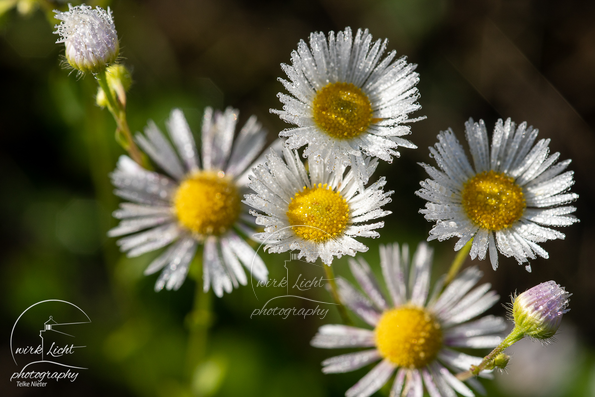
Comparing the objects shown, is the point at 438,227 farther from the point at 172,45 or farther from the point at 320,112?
the point at 172,45

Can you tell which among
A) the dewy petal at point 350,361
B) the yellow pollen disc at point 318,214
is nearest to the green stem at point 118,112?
the yellow pollen disc at point 318,214

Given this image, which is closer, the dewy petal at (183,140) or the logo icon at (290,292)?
the dewy petal at (183,140)

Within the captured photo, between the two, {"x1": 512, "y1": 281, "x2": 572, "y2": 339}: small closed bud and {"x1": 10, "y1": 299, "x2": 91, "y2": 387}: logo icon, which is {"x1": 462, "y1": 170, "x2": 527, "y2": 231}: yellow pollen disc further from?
{"x1": 10, "y1": 299, "x2": 91, "y2": 387}: logo icon

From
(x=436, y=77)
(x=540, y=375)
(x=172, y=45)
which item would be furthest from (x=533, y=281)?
(x=172, y=45)

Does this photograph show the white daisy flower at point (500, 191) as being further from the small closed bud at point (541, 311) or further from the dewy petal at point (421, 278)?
the dewy petal at point (421, 278)

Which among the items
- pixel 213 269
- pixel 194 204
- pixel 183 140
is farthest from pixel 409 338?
pixel 183 140

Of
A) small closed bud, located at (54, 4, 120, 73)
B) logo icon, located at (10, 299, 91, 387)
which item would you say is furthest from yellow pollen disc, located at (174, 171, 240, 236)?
logo icon, located at (10, 299, 91, 387)

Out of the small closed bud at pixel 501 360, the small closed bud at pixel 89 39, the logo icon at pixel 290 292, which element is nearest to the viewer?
the small closed bud at pixel 501 360
